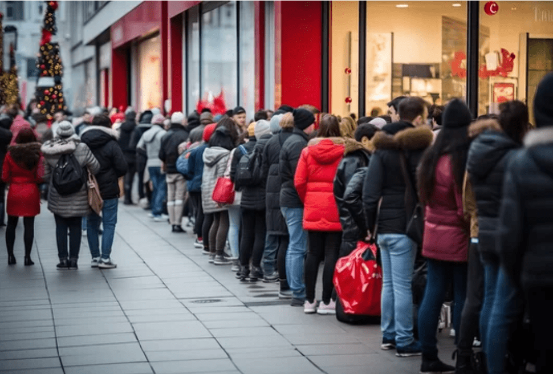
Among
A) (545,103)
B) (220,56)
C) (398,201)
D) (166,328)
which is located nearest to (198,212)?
(166,328)

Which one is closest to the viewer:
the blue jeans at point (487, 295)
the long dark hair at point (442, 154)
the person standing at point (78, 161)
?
the blue jeans at point (487, 295)

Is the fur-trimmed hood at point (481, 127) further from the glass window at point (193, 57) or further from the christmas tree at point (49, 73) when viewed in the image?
the christmas tree at point (49, 73)

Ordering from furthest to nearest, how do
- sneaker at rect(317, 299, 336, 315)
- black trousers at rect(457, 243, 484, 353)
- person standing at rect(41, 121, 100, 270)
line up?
person standing at rect(41, 121, 100, 270) → sneaker at rect(317, 299, 336, 315) → black trousers at rect(457, 243, 484, 353)

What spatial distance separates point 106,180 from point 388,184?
648 centimetres

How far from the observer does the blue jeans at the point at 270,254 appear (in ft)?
42.4

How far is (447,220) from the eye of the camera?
7809 mm

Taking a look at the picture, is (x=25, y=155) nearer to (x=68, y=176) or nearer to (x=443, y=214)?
(x=68, y=176)

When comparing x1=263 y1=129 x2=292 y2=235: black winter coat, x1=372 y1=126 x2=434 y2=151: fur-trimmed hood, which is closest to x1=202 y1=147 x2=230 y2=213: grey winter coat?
x1=263 y1=129 x2=292 y2=235: black winter coat

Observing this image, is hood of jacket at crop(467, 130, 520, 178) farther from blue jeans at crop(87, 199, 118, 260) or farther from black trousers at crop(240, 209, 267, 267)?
blue jeans at crop(87, 199, 118, 260)

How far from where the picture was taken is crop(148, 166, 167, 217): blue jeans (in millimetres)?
20656

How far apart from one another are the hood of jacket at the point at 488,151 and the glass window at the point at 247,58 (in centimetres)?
1407

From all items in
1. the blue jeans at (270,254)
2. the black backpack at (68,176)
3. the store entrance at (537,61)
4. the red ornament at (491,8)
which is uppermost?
the red ornament at (491,8)

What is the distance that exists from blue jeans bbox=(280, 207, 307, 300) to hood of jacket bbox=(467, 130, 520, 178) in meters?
Answer: 4.23

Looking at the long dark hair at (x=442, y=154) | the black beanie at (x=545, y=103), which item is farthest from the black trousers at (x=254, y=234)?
the black beanie at (x=545, y=103)
